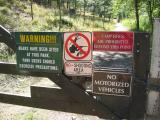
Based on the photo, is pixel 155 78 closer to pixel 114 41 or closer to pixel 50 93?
pixel 114 41

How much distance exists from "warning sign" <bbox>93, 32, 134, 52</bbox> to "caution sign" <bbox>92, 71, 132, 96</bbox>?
0.30 m

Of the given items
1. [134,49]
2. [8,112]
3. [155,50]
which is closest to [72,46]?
[134,49]

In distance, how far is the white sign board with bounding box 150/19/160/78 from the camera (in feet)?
11.5

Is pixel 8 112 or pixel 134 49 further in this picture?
pixel 8 112

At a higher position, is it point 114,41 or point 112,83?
point 114,41

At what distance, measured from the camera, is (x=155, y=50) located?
3566 millimetres

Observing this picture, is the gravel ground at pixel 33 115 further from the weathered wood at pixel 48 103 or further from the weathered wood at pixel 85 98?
the weathered wood at pixel 85 98

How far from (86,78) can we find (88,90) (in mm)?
155

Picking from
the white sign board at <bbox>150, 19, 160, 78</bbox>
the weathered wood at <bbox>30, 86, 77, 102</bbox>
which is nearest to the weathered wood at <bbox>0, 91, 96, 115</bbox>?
the weathered wood at <bbox>30, 86, 77, 102</bbox>

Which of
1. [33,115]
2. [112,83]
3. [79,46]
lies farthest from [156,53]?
[33,115]

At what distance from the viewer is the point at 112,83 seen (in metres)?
3.93

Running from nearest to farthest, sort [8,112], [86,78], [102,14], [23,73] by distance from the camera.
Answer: [86,78] < [23,73] < [8,112] < [102,14]

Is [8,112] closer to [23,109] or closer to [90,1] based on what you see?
[23,109]

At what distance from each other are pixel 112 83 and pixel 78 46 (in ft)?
1.95
